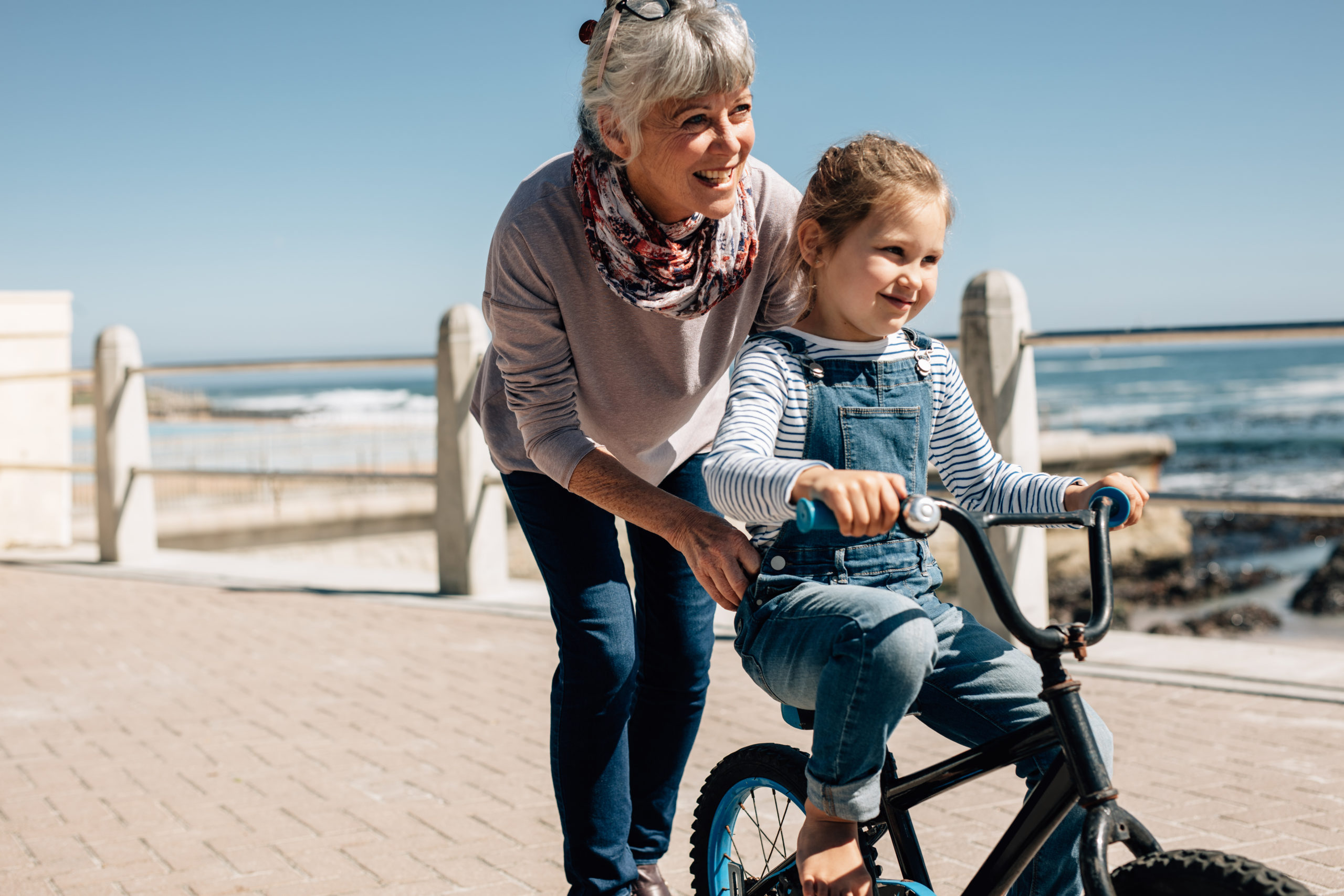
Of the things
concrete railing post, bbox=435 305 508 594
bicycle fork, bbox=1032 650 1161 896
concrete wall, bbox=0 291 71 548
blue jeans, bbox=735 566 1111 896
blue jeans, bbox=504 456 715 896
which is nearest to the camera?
bicycle fork, bbox=1032 650 1161 896

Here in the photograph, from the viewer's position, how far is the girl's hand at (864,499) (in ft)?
4.63

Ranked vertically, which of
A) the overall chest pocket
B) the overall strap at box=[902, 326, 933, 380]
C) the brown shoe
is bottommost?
the brown shoe

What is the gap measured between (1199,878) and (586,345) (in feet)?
4.45

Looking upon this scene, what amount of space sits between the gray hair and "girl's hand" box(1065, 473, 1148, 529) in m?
0.81

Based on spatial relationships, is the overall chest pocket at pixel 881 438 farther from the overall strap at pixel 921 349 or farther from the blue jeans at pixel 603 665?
the blue jeans at pixel 603 665

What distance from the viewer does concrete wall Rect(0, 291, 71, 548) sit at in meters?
9.25

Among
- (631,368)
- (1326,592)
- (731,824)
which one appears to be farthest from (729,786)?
(1326,592)

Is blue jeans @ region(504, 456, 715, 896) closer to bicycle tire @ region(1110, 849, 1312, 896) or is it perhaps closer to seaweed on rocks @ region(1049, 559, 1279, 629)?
bicycle tire @ region(1110, 849, 1312, 896)

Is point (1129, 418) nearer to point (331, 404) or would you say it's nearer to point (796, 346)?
point (331, 404)

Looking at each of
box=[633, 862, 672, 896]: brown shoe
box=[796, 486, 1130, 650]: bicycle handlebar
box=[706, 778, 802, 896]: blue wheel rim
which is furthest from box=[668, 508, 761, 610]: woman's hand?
box=[633, 862, 672, 896]: brown shoe

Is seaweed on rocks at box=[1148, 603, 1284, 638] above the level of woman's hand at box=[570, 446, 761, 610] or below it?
below

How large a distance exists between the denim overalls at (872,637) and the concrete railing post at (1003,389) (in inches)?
124

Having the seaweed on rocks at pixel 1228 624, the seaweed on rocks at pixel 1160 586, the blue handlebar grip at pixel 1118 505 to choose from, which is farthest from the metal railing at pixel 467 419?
the seaweed on rocks at pixel 1160 586

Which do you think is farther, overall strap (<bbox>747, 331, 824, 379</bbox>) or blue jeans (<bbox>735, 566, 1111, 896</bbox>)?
overall strap (<bbox>747, 331, 824, 379</bbox>)
